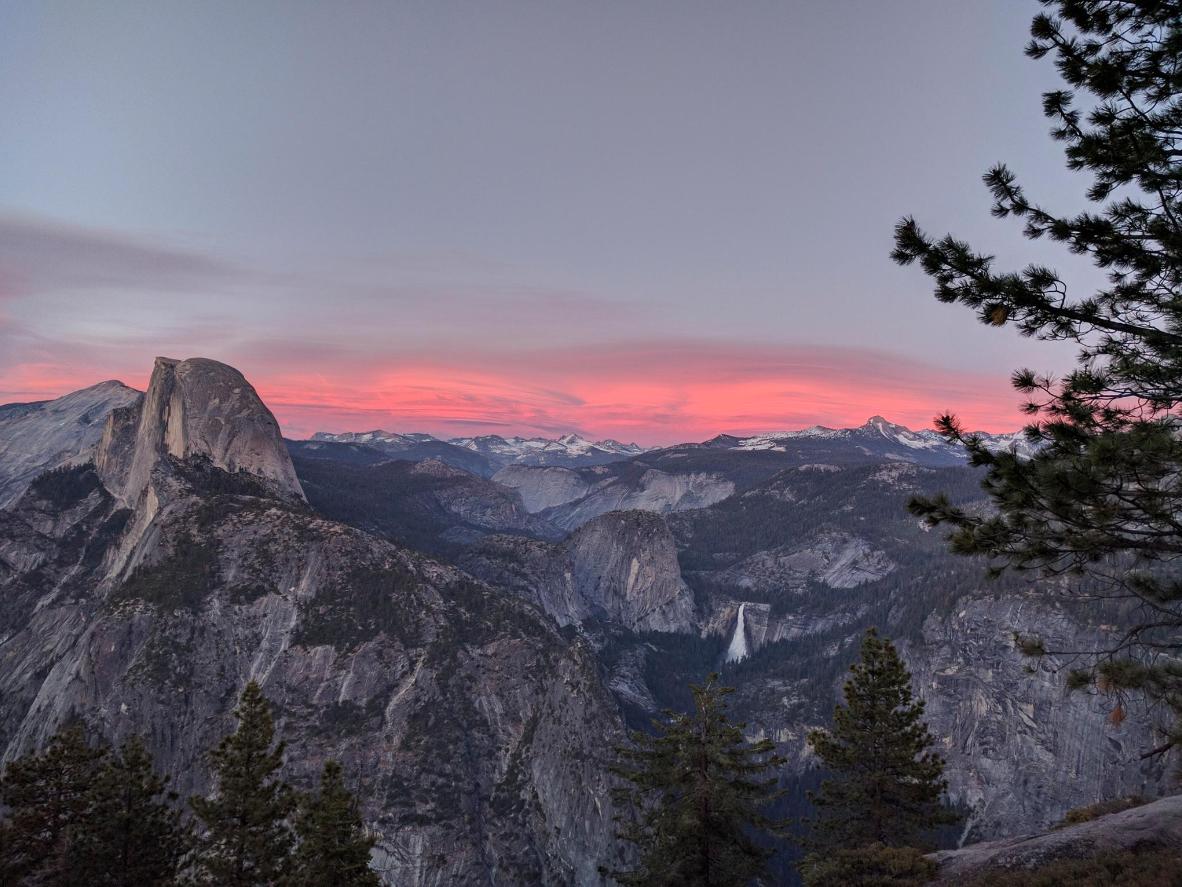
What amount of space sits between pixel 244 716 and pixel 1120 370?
30179 millimetres

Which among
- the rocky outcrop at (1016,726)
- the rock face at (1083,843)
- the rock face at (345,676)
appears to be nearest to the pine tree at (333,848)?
the rock face at (1083,843)

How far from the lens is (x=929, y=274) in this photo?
1176cm

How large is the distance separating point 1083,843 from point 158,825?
3339 cm

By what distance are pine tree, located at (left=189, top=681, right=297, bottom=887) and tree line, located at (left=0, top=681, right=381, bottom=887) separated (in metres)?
0.04

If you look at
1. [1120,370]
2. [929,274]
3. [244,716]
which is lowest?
[244,716]

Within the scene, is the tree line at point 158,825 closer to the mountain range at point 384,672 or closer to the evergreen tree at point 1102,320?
the evergreen tree at point 1102,320

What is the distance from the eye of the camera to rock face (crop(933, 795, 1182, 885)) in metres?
16.1

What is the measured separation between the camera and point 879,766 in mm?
26672

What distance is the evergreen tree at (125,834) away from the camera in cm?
2202

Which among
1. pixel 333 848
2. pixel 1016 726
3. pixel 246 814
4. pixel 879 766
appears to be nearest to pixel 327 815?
pixel 333 848

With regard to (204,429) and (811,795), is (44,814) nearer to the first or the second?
(811,795)

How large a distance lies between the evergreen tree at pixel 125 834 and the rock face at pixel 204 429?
145331mm

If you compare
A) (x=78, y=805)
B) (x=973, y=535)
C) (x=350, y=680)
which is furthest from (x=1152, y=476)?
(x=350, y=680)

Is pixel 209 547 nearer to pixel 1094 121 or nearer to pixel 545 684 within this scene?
pixel 545 684
